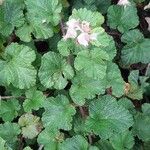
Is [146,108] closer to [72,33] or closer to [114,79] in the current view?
[114,79]

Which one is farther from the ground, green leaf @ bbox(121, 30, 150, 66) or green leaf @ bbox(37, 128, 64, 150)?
green leaf @ bbox(121, 30, 150, 66)

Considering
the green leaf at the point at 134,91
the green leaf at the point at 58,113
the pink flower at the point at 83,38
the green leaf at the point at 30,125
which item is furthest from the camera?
the green leaf at the point at 134,91

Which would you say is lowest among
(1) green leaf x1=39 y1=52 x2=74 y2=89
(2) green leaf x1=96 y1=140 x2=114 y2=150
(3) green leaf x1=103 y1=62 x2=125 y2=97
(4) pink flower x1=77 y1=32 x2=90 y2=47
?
(2) green leaf x1=96 y1=140 x2=114 y2=150

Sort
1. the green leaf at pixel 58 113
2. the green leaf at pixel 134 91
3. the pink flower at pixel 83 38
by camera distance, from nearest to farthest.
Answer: the pink flower at pixel 83 38, the green leaf at pixel 58 113, the green leaf at pixel 134 91

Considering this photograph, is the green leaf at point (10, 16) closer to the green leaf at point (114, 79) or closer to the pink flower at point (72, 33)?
the pink flower at point (72, 33)

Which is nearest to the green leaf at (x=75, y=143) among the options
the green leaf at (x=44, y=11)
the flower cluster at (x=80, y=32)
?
the flower cluster at (x=80, y=32)

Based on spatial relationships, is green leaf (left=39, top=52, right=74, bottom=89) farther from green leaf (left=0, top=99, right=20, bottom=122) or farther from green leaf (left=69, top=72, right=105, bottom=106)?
green leaf (left=0, top=99, right=20, bottom=122)

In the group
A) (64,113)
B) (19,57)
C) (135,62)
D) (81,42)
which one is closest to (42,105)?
(64,113)

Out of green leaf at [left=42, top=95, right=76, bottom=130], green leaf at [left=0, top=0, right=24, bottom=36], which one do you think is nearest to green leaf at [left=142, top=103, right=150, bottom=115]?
green leaf at [left=42, top=95, right=76, bottom=130]
